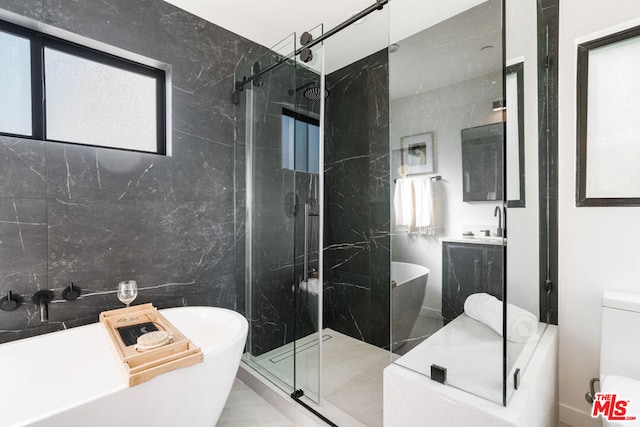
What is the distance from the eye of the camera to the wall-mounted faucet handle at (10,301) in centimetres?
156

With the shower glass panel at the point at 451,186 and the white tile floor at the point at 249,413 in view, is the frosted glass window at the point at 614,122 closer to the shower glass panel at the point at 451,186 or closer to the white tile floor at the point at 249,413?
the shower glass panel at the point at 451,186

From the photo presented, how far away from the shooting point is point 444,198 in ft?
4.53

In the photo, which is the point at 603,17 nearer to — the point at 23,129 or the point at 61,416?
the point at 61,416

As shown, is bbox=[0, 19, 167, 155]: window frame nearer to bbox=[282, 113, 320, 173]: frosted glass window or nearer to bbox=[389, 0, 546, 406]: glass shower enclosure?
bbox=[282, 113, 320, 173]: frosted glass window

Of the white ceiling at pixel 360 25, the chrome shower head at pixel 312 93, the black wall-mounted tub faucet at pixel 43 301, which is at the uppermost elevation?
the white ceiling at pixel 360 25

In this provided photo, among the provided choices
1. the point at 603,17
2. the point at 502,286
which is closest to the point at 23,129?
the point at 502,286

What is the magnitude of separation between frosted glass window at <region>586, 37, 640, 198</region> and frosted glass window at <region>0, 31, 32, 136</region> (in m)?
3.29

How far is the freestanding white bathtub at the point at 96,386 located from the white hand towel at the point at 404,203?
1.09m

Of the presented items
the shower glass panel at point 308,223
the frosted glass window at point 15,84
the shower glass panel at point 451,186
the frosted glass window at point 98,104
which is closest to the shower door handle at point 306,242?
the shower glass panel at point 308,223

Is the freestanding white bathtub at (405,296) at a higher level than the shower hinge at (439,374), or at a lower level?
higher

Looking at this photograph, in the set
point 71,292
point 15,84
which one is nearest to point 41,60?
point 15,84

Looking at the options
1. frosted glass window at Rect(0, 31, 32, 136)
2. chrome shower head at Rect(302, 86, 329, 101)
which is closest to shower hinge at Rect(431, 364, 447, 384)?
chrome shower head at Rect(302, 86, 329, 101)

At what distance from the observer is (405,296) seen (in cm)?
158

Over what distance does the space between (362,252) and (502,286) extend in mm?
1688
